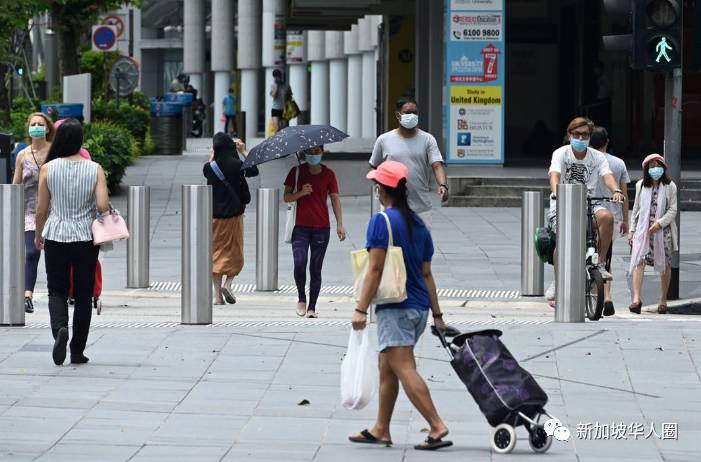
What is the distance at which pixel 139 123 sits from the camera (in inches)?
1463

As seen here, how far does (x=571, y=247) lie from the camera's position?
1211cm

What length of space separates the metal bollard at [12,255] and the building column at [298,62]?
42.7 meters

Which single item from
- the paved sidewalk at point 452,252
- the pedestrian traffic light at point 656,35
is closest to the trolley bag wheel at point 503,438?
the pedestrian traffic light at point 656,35

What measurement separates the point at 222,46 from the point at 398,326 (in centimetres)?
5210

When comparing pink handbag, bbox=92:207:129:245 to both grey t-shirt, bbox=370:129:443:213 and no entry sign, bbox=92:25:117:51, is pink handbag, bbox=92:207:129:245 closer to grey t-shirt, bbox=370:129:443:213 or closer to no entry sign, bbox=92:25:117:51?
grey t-shirt, bbox=370:129:443:213

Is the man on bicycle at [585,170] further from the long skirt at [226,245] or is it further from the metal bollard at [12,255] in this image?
the metal bollard at [12,255]

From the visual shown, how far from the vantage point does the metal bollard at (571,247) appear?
12086 mm

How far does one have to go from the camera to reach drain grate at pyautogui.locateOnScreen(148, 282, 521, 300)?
1486 centimetres

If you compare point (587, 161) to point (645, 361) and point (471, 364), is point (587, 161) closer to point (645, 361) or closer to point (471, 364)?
point (645, 361)

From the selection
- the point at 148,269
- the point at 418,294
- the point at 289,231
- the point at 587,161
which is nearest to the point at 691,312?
the point at 587,161

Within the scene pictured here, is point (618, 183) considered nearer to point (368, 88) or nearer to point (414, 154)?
point (414, 154)

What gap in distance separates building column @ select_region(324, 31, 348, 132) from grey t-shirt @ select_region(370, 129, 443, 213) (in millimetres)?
43212

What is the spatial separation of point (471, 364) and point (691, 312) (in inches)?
271

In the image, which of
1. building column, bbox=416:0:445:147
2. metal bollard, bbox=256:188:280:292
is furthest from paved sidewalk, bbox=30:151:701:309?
building column, bbox=416:0:445:147
